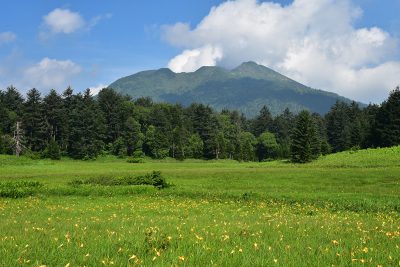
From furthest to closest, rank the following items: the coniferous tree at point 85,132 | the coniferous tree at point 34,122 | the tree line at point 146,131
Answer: the coniferous tree at point 34,122 → the coniferous tree at point 85,132 → the tree line at point 146,131

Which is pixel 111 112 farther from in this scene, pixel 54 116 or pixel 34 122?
pixel 34 122

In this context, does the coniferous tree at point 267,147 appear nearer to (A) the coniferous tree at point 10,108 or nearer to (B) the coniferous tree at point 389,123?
(B) the coniferous tree at point 389,123

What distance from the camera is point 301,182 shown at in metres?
37.6

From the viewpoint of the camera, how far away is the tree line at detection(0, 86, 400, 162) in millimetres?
97125

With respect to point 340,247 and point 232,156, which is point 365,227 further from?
point 232,156

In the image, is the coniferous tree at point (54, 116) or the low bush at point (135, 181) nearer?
the low bush at point (135, 181)

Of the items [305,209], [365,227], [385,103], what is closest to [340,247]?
[365,227]

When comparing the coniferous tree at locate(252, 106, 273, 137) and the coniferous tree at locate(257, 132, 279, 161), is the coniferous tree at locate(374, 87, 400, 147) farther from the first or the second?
the coniferous tree at locate(252, 106, 273, 137)

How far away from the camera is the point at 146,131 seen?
5241 inches

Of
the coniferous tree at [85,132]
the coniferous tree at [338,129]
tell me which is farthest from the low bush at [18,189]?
the coniferous tree at [338,129]

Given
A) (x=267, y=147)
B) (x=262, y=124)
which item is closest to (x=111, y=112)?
(x=267, y=147)

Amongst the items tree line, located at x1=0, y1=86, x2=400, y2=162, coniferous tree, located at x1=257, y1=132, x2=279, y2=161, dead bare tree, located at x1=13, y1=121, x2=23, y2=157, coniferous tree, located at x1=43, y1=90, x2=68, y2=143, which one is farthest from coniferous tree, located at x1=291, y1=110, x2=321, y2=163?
coniferous tree, located at x1=43, y1=90, x2=68, y2=143

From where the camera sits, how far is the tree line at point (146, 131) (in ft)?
319

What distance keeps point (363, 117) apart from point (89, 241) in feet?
514
